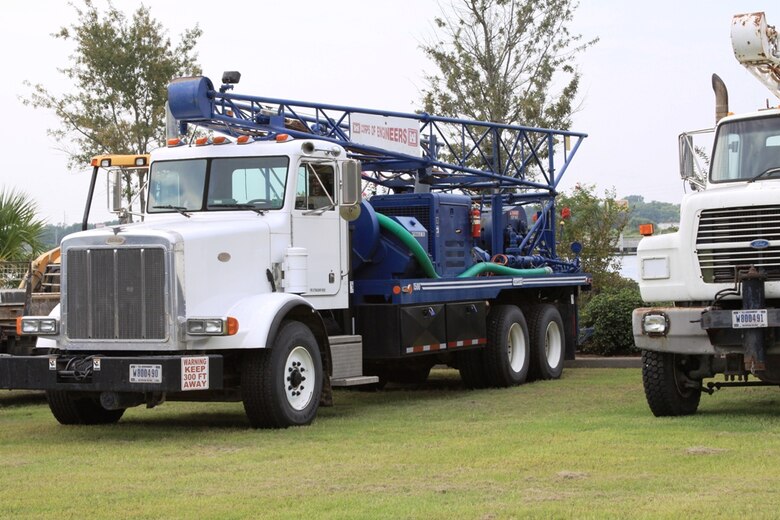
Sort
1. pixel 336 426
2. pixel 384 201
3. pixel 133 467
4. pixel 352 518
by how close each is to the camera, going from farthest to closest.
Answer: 1. pixel 384 201
2. pixel 336 426
3. pixel 133 467
4. pixel 352 518

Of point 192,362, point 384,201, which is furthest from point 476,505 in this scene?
point 384,201

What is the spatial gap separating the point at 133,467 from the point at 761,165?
21.6 ft

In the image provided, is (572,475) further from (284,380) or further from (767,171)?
(767,171)

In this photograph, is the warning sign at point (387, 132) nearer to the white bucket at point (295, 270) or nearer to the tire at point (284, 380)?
the white bucket at point (295, 270)

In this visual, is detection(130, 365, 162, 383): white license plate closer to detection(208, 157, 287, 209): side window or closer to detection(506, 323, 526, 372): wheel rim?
detection(208, 157, 287, 209): side window

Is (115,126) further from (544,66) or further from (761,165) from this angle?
(761,165)

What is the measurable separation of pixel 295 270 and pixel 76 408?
2.56m

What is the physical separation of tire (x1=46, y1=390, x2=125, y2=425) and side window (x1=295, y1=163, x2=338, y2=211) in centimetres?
283

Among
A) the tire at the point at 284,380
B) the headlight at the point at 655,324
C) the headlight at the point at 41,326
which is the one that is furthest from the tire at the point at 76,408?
the headlight at the point at 655,324

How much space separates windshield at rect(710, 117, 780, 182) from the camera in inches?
501

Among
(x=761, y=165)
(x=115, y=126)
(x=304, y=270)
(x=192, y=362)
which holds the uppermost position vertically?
(x=115, y=126)

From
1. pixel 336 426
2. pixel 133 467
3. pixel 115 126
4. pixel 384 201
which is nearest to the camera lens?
pixel 133 467

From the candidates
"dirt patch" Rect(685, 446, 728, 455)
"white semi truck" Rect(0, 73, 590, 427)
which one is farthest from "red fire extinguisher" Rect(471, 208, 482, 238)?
"dirt patch" Rect(685, 446, 728, 455)

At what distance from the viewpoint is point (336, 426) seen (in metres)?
12.7
